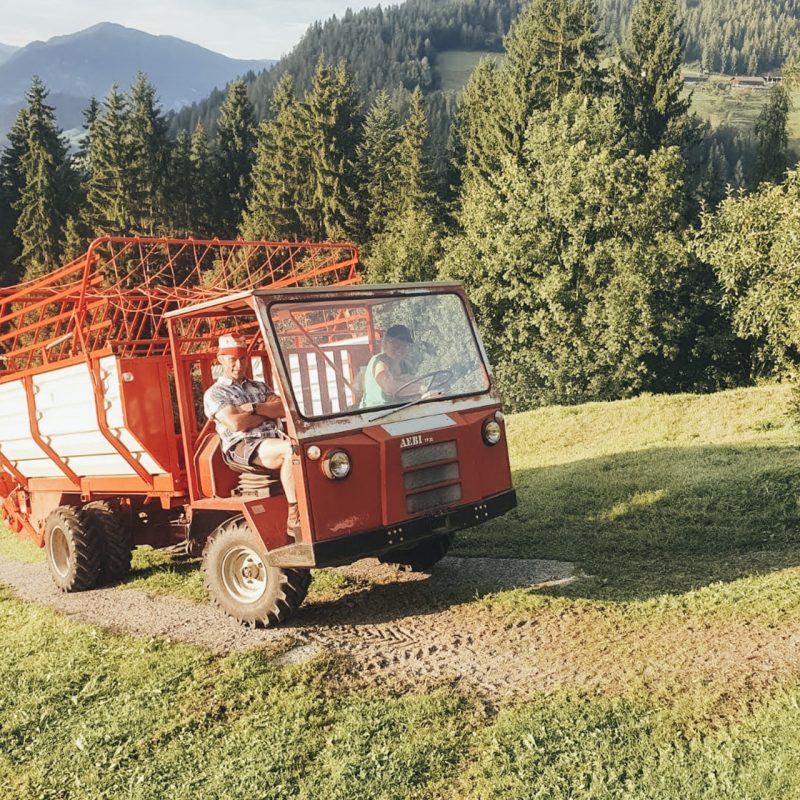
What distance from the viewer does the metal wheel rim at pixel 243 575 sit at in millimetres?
7441

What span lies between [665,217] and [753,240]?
2189cm

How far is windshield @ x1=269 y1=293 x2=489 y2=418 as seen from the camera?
6898mm

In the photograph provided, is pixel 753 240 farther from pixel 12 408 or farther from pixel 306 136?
pixel 306 136

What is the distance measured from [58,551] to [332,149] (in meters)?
47.2

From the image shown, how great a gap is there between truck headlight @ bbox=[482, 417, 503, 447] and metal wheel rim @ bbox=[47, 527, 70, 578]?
528cm

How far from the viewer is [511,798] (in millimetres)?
4367

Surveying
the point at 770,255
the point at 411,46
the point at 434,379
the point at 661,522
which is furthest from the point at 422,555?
the point at 411,46

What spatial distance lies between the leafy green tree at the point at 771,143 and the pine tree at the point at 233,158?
35.6 m

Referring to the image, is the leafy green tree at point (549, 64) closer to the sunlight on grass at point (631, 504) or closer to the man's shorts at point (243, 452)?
the sunlight on grass at point (631, 504)

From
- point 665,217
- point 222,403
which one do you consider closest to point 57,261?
point 665,217

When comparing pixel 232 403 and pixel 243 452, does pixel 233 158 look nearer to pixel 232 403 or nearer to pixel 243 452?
pixel 232 403

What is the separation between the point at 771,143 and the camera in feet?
152

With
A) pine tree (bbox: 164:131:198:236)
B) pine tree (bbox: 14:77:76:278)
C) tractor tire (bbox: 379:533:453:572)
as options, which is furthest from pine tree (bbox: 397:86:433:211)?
tractor tire (bbox: 379:533:453:572)

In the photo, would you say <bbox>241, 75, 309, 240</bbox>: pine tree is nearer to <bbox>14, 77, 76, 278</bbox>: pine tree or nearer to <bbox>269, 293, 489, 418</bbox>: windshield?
<bbox>14, 77, 76, 278</bbox>: pine tree
